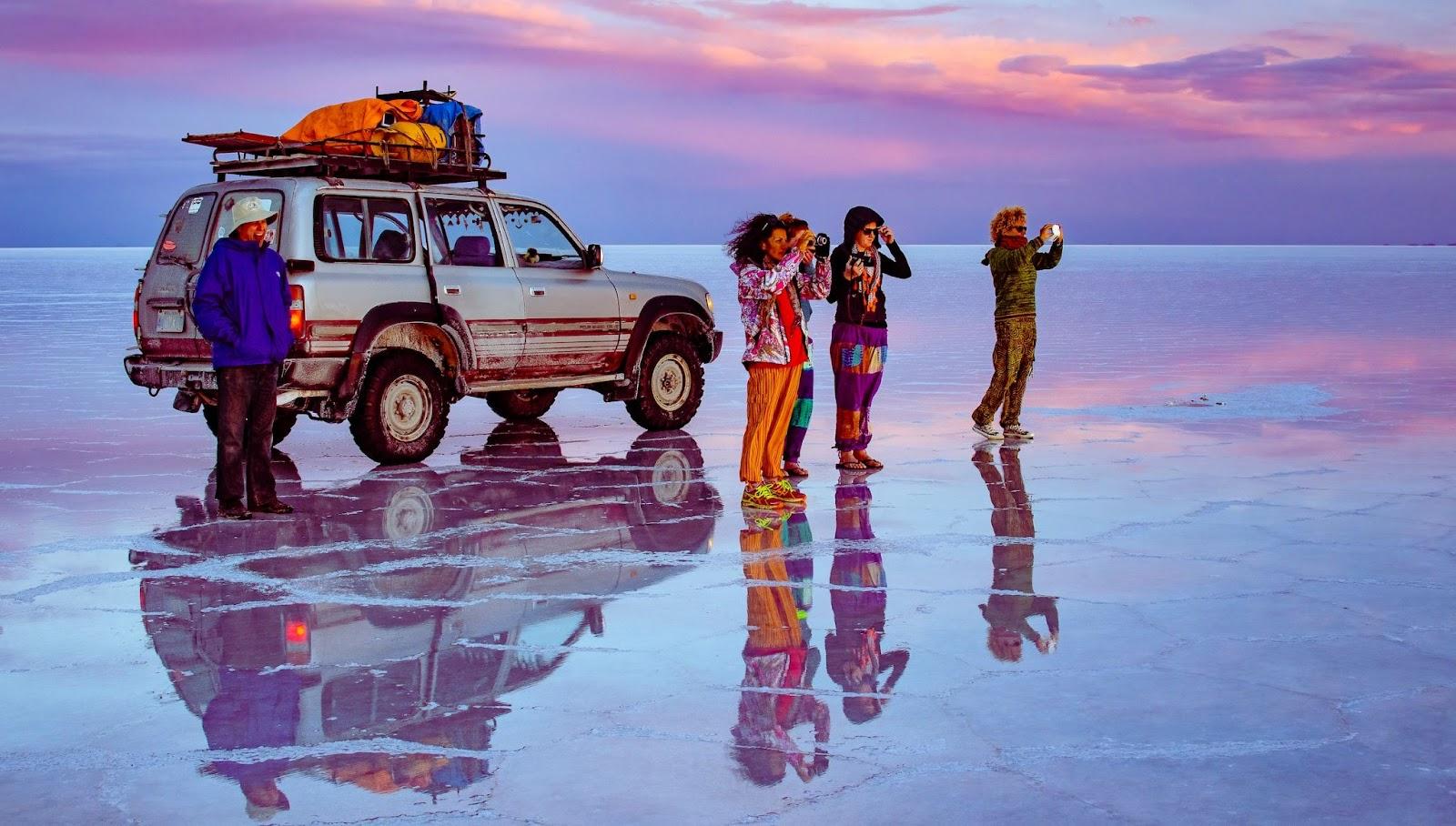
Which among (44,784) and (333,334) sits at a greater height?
(333,334)

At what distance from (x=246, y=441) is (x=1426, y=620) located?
260 inches

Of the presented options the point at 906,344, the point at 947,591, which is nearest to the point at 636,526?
the point at 947,591

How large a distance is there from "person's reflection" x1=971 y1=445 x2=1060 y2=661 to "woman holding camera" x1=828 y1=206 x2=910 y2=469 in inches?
38.9

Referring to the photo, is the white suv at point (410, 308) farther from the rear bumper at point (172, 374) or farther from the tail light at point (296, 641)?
the tail light at point (296, 641)

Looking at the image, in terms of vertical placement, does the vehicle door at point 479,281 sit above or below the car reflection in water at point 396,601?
above

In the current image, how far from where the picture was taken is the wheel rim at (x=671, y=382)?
14.0 meters

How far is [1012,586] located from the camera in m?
7.39

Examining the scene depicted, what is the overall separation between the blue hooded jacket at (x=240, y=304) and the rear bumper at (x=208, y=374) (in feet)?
5.30

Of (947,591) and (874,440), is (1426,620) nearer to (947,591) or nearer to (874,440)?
(947,591)

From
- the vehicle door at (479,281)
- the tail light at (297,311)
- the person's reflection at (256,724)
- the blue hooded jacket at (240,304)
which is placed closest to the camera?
the person's reflection at (256,724)

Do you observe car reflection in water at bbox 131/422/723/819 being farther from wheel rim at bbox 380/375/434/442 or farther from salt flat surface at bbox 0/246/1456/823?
wheel rim at bbox 380/375/434/442

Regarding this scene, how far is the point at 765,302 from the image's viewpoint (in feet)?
31.9

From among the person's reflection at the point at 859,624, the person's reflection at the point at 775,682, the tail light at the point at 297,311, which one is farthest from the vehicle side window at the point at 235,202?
the person's reflection at the point at 775,682

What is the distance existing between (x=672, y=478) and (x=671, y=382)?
3.15 meters
